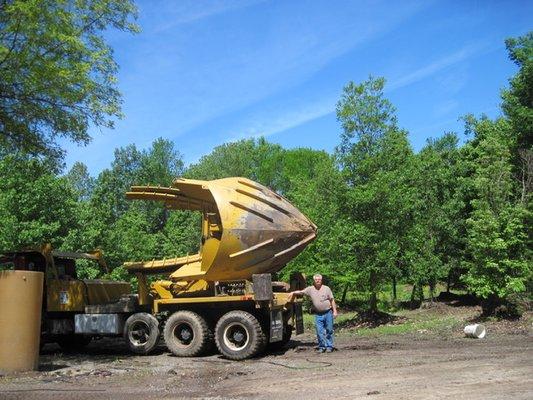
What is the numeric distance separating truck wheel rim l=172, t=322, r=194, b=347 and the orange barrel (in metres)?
3.68

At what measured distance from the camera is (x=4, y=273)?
11062 mm

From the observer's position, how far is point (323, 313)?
13.6m

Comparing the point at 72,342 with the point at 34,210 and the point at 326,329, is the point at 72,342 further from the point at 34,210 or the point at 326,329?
the point at 34,210

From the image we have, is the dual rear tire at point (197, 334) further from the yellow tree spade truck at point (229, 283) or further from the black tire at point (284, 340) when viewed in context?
the black tire at point (284, 340)

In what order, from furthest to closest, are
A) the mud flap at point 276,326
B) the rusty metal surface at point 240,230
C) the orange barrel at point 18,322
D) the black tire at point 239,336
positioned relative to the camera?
the rusty metal surface at point 240,230
the mud flap at point 276,326
the black tire at point 239,336
the orange barrel at point 18,322

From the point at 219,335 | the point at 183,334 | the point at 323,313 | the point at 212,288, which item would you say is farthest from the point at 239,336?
the point at 323,313

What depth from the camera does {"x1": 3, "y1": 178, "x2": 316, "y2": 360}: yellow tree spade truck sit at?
1344 cm

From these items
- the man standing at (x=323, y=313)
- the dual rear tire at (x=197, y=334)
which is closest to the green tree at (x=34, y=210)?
the dual rear tire at (x=197, y=334)

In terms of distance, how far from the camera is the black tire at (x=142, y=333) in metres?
14.6

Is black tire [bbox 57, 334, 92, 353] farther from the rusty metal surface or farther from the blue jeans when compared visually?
the blue jeans

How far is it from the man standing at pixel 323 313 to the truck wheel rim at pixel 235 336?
1703 millimetres

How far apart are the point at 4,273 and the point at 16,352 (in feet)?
4.87

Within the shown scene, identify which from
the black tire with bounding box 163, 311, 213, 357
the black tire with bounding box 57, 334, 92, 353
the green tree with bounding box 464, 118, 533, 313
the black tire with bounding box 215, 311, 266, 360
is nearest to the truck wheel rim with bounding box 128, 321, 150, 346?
the black tire with bounding box 163, 311, 213, 357

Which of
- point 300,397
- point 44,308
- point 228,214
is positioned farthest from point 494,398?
point 44,308
